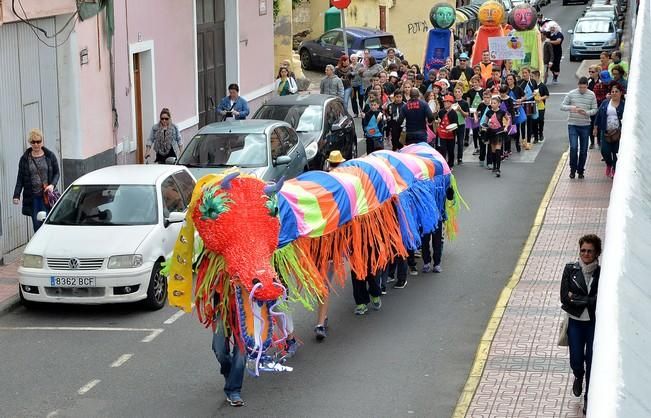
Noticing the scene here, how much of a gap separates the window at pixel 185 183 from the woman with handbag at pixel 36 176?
175 cm

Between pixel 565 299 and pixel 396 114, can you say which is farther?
pixel 396 114

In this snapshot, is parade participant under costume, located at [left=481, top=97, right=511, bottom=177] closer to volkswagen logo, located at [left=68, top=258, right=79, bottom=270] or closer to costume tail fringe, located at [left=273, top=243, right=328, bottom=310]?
volkswagen logo, located at [left=68, top=258, right=79, bottom=270]

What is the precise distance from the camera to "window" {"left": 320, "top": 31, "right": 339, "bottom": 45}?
41.0 metres

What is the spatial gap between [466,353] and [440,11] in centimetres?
2419

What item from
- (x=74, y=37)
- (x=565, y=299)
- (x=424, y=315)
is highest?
(x=74, y=37)

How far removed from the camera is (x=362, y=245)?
12.2m

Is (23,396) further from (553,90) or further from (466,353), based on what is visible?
(553,90)

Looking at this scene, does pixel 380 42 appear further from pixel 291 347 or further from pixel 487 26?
→ pixel 291 347

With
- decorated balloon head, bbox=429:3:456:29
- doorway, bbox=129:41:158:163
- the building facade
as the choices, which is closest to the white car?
the building facade

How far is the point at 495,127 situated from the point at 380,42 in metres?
19.1

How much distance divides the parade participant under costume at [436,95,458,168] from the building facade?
5388 millimetres

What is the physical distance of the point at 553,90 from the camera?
3697 cm

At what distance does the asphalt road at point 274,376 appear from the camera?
10109 millimetres

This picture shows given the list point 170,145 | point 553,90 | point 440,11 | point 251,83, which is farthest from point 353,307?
point 553,90
